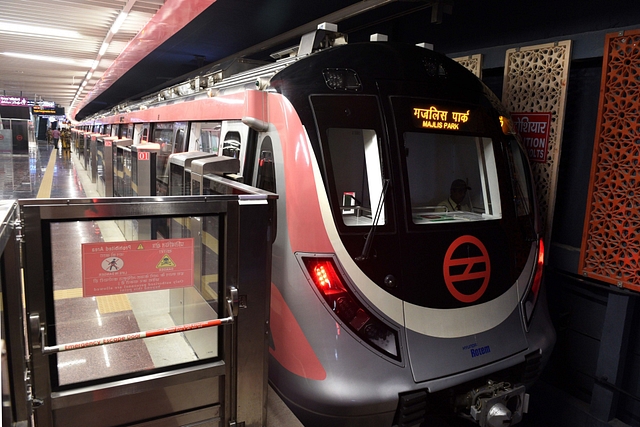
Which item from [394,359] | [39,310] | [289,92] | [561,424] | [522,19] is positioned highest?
[522,19]

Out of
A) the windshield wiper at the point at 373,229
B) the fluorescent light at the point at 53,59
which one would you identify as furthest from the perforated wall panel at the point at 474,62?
the fluorescent light at the point at 53,59

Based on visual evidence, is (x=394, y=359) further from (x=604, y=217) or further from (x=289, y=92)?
(x=604, y=217)

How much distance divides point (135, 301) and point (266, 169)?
122 centimetres

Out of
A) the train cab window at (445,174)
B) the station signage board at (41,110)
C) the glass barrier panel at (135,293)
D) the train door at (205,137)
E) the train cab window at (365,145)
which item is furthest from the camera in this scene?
the station signage board at (41,110)

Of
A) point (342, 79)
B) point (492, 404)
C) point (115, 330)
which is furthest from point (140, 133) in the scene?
point (492, 404)

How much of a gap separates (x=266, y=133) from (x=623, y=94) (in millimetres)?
2609

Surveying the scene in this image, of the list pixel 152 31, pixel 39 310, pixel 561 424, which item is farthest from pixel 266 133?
pixel 152 31

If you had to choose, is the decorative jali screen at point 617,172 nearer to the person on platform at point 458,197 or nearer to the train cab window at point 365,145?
the person on platform at point 458,197

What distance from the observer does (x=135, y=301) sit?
2523mm

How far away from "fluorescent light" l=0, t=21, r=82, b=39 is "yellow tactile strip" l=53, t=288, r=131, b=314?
9.05m

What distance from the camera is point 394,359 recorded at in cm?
276

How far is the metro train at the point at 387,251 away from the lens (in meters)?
2.73

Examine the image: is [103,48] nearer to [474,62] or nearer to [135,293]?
[474,62]

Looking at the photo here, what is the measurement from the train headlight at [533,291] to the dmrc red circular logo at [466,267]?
1.38 ft
